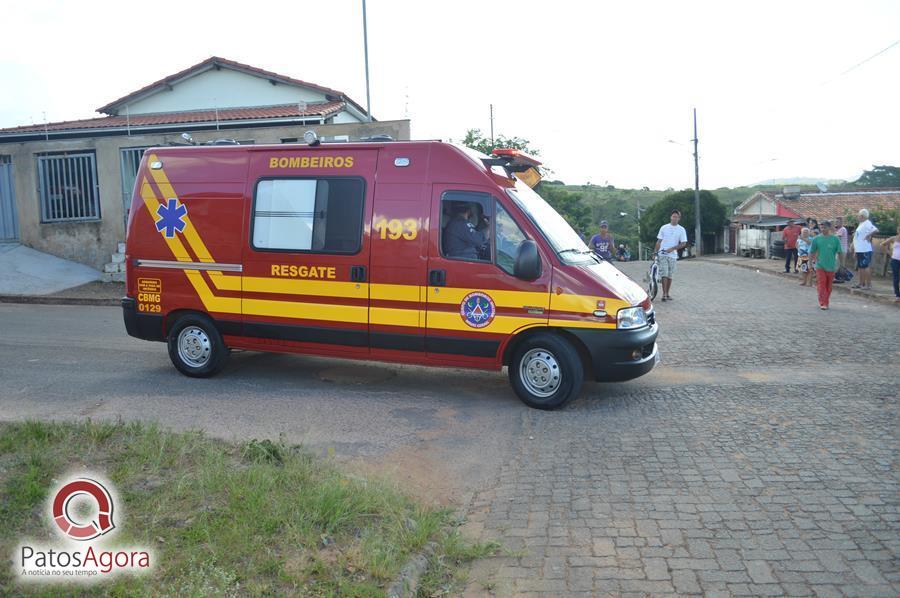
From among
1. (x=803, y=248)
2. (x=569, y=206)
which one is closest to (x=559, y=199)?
(x=569, y=206)

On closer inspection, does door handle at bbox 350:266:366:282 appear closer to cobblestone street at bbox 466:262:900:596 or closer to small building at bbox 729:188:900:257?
cobblestone street at bbox 466:262:900:596

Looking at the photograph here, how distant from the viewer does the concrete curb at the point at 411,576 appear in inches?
160

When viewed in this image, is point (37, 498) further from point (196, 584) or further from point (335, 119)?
point (335, 119)

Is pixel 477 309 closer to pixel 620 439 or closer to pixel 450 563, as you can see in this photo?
pixel 620 439

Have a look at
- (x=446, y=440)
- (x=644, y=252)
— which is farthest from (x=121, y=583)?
(x=644, y=252)

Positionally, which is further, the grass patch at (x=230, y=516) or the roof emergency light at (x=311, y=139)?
the roof emergency light at (x=311, y=139)

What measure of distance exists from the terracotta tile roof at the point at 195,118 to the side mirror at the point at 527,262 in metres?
14.3

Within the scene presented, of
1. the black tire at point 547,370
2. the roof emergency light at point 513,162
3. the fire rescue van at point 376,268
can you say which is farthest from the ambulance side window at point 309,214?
the black tire at point 547,370

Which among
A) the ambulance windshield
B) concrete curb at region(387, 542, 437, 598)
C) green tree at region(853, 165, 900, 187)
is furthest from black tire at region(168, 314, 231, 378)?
green tree at region(853, 165, 900, 187)

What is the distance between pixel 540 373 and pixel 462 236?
63.8 inches

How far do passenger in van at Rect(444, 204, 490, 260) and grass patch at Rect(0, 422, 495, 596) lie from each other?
2.81 metres

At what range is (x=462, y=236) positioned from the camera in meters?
7.88

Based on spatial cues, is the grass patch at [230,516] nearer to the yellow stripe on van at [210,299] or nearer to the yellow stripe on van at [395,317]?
the yellow stripe on van at [395,317]

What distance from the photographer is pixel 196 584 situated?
3.86m
